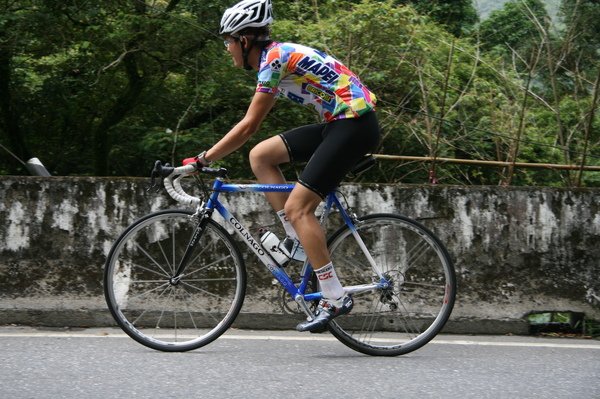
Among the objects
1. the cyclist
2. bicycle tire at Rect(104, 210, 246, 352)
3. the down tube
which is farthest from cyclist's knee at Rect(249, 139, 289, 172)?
bicycle tire at Rect(104, 210, 246, 352)

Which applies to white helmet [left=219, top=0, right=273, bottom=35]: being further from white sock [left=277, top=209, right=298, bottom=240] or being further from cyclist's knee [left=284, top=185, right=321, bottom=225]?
white sock [left=277, top=209, right=298, bottom=240]

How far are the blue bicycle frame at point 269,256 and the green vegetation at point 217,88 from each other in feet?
9.40

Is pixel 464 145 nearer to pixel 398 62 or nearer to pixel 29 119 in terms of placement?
pixel 398 62

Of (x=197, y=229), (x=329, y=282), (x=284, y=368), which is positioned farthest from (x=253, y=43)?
(x=284, y=368)

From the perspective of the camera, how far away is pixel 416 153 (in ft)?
29.4

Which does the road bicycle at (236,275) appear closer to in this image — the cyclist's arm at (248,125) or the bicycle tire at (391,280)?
the bicycle tire at (391,280)

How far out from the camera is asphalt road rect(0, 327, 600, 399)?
4250 millimetres

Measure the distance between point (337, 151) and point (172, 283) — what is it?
4.59ft

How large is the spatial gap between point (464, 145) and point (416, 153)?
50 cm

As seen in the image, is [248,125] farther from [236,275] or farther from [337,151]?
[236,275]

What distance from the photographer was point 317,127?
5090mm

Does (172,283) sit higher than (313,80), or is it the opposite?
(313,80)

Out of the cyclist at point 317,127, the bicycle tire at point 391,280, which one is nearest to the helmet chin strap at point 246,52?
the cyclist at point 317,127

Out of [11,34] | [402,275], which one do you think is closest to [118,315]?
[402,275]
